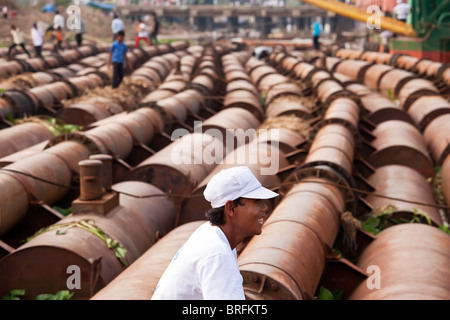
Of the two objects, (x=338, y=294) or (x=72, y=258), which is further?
(x=338, y=294)

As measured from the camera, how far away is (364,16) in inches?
1410

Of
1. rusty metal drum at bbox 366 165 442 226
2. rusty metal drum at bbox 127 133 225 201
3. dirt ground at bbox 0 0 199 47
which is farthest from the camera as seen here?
dirt ground at bbox 0 0 199 47

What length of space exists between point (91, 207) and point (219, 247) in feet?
15.2

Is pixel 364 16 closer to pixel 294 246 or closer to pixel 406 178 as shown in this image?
pixel 406 178

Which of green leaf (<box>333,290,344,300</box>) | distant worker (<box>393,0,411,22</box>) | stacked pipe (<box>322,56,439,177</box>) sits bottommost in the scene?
green leaf (<box>333,290,344,300</box>)

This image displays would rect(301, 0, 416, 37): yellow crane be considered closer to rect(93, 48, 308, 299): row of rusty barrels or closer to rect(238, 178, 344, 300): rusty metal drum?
rect(93, 48, 308, 299): row of rusty barrels

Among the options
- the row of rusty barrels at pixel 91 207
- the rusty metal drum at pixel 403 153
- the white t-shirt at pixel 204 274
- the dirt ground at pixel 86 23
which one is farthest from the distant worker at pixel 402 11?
the dirt ground at pixel 86 23

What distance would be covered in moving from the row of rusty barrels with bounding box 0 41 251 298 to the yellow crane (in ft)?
63.3

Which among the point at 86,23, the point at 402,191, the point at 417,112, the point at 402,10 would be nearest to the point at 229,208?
the point at 402,191

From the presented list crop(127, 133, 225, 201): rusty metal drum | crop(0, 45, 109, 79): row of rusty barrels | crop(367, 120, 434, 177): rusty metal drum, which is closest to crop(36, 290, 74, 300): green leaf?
crop(127, 133, 225, 201): rusty metal drum

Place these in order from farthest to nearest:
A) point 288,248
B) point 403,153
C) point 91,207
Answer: point 403,153 < point 91,207 < point 288,248

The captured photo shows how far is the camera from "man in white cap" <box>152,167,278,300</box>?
8.41ft

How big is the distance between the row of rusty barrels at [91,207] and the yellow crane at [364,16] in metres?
19.3
